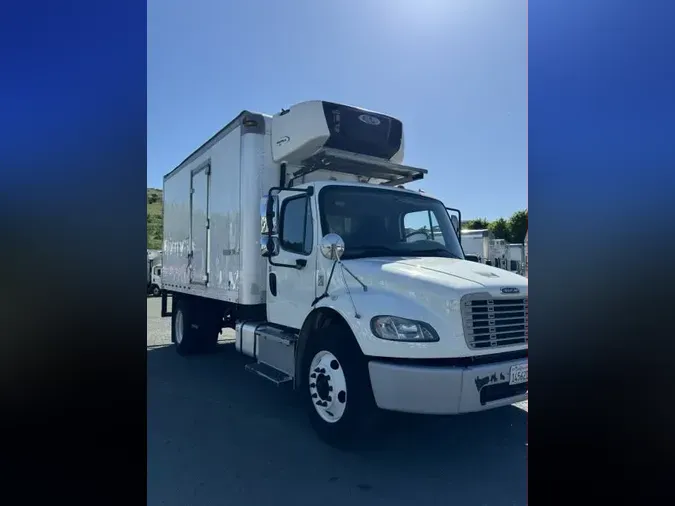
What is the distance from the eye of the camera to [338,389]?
4094 millimetres

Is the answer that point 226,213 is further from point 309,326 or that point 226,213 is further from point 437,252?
point 437,252

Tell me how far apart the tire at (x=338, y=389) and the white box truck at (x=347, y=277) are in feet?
0.04

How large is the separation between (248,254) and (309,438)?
2600 mm

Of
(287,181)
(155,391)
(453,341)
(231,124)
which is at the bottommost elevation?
(155,391)

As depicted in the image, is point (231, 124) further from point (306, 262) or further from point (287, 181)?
point (306, 262)

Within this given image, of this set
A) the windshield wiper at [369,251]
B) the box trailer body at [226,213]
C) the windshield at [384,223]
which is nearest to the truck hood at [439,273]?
the windshield wiper at [369,251]

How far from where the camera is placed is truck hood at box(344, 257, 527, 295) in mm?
3854

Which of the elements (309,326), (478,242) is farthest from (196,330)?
(478,242)

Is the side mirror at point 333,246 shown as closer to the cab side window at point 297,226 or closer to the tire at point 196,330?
the cab side window at point 297,226

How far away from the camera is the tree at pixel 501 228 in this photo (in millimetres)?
40338

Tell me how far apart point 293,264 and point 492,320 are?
2.42 meters

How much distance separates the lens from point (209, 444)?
426 centimetres
